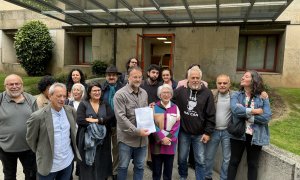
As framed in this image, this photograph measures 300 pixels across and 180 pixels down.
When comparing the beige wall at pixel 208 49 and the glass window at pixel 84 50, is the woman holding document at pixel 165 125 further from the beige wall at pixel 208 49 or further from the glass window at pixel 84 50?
the glass window at pixel 84 50

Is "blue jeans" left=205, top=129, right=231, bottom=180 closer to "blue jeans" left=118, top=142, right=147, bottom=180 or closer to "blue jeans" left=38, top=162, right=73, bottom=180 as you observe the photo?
"blue jeans" left=118, top=142, right=147, bottom=180

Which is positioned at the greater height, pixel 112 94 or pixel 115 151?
pixel 112 94

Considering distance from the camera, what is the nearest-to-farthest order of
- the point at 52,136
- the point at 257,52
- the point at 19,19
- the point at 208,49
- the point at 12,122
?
the point at 52,136 < the point at 12,122 < the point at 208,49 < the point at 257,52 < the point at 19,19

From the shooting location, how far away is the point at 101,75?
11859 millimetres

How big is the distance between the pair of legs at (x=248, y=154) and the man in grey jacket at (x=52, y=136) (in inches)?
86.8

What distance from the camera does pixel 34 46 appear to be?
1297cm

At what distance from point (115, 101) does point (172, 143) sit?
3.32ft

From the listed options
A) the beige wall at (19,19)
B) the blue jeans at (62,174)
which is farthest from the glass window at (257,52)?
the blue jeans at (62,174)

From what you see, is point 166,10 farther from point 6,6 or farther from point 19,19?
point 6,6

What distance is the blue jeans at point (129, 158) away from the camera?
345cm

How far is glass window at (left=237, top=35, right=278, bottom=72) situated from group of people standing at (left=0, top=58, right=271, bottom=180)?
879 cm

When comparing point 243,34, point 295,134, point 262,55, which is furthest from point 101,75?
point 295,134

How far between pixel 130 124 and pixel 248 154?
170 cm

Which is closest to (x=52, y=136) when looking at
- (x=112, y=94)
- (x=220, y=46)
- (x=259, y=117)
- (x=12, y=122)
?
(x=12, y=122)
